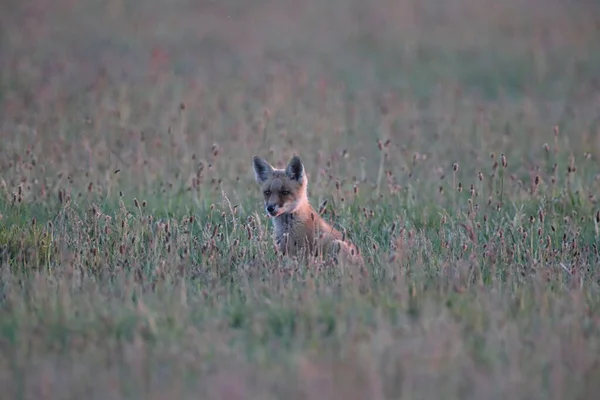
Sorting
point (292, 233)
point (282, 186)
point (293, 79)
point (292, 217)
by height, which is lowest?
point (292, 233)

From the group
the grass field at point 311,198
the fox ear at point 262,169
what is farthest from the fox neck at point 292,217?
the fox ear at point 262,169

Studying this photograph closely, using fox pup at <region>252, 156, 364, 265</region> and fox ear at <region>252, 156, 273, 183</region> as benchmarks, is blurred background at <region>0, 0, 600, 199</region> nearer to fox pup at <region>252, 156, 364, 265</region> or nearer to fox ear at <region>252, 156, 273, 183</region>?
fox ear at <region>252, 156, 273, 183</region>

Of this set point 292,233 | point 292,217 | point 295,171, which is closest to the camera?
point 292,233

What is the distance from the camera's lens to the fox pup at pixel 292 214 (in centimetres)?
909

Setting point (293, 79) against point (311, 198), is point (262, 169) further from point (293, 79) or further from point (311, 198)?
point (293, 79)

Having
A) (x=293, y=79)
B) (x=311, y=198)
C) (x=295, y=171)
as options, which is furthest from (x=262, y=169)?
(x=293, y=79)

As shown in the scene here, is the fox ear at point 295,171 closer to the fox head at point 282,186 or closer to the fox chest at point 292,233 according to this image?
the fox head at point 282,186

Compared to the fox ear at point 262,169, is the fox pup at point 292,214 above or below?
below

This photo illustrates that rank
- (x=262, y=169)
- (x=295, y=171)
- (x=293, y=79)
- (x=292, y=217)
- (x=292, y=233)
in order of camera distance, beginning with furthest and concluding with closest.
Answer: (x=293, y=79)
(x=262, y=169)
(x=295, y=171)
(x=292, y=217)
(x=292, y=233)

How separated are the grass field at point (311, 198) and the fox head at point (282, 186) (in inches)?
12.1

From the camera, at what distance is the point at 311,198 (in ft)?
36.9

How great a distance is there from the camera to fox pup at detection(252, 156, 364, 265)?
9.09 meters

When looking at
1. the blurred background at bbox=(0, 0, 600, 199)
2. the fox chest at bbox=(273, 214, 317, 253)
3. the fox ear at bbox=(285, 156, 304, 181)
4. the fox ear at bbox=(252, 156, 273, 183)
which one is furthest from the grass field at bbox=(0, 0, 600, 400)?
the fox ear at bbox=(285, 156, 304, 181)

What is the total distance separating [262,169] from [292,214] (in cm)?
82
